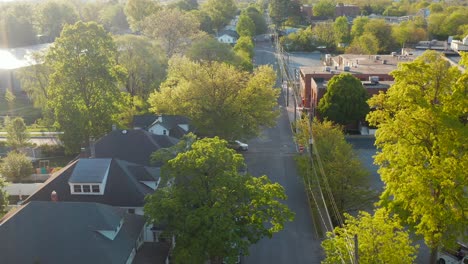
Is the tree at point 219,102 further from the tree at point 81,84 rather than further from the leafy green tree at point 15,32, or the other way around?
the leafy green tree at point 15,32

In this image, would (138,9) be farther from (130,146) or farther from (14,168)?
(130,146)

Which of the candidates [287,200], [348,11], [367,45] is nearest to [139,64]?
[287,200]

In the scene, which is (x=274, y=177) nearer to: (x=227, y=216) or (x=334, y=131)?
(x=334, y=131)

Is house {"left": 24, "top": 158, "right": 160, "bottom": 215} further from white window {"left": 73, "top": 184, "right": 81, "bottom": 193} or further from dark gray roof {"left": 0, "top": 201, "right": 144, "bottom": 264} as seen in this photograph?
dark gray roof {"left": 0, "top": 201, "right": 144, "bottom": 264}

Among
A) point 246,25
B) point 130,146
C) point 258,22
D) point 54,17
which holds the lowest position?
point 130,146

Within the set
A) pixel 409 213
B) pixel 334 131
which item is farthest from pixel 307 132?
pixel 409 213
